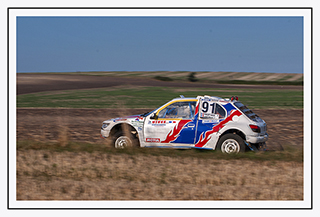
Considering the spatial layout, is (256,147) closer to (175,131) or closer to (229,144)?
(229,144)

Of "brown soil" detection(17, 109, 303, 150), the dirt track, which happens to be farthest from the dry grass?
the dirt track

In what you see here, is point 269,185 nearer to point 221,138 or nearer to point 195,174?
point 195,174

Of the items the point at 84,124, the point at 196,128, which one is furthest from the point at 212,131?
the point at 84,124

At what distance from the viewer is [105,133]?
10734 millimetres

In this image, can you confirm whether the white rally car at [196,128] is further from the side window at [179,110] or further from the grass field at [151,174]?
the grass field at [151,174]

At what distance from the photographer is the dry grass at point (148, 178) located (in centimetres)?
685

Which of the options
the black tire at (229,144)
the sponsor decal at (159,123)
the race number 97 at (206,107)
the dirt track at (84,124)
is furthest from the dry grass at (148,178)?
the dirt track at (84,124)

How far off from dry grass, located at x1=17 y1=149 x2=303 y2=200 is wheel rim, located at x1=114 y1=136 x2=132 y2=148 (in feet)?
2.35

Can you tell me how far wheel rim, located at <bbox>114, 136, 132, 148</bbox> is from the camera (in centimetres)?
1039

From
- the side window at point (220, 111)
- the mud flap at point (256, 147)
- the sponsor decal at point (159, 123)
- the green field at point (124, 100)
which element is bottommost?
the mud flap at point (256, 147)

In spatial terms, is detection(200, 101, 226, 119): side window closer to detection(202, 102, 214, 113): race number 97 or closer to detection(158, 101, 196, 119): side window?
detection(202, 102, 214, 113): race number 97

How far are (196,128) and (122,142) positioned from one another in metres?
2.03
